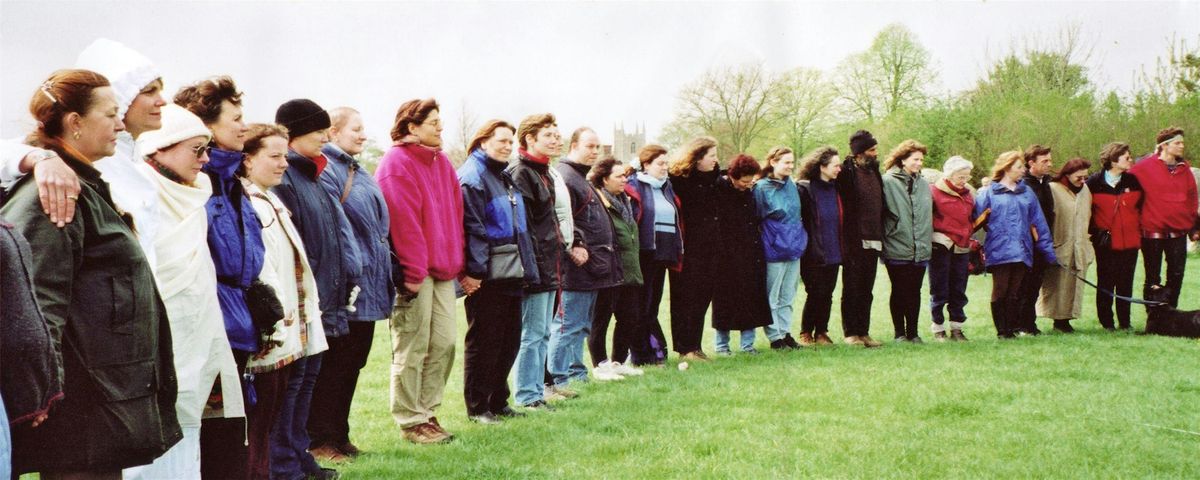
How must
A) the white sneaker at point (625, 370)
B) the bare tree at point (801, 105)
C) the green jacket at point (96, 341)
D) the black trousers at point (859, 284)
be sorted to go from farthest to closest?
the bare tree at point (801, 105)
the black trousers at point (859, 284)
the white sneaker at point (625, 370)
the green jacket at point (96, 341)

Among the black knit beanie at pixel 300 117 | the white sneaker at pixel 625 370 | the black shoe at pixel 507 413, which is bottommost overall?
the white sneaker at pixel 625 370

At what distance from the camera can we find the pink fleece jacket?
19.5ft

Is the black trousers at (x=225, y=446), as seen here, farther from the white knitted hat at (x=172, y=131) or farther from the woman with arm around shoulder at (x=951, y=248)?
the woman with arm around shoulder at (x=951, y=248)

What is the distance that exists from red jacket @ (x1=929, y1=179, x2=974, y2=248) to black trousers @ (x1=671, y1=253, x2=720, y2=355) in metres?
2.57


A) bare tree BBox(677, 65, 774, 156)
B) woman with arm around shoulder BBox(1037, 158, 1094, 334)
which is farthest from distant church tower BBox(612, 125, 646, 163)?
woman with arm around shoulder BBox(1037, 158, 1094, 334)

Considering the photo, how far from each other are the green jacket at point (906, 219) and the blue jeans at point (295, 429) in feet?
22.7

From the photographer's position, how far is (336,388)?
5664mm

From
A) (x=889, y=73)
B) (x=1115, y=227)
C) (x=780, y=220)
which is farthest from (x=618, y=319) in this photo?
(x=889, y=73)

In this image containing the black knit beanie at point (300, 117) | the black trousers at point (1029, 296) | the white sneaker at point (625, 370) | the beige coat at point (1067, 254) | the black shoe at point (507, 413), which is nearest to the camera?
the black knit beanie at point (300, 117)

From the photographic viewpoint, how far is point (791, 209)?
1031 centimetres

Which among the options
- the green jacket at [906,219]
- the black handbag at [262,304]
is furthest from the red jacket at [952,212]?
the black handbag at [262,304]

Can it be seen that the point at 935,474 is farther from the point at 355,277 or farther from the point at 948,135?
the point at 948,135

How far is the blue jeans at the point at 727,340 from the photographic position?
10227mm

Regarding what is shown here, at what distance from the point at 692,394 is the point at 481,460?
2.45 m
